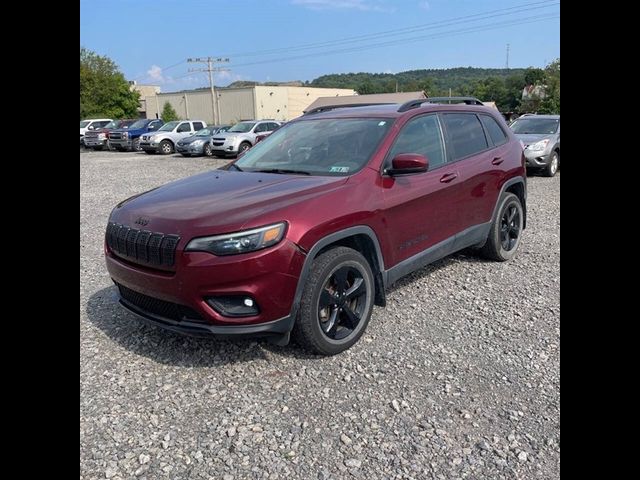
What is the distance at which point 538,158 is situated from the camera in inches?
515

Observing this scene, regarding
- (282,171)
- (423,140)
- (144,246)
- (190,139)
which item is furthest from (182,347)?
(190,139)

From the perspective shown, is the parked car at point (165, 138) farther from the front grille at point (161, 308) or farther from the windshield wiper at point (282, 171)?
the front grille at point (161, 308)

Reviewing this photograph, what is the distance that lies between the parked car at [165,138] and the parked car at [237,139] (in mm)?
3995

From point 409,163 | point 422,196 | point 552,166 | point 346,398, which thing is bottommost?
point 346,398

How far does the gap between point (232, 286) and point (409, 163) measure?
5.31 feet

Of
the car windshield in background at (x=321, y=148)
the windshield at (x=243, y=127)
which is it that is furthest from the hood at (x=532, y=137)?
the windshield at (x=243, y=127)

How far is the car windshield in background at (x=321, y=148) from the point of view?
3.93m

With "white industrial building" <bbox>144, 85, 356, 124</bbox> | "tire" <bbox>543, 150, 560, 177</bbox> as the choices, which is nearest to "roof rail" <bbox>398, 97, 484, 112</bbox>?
"tire" <bbox>543, 150, 560, 177</bbox>

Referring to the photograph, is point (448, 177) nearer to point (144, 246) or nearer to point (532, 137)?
point (144, 246)

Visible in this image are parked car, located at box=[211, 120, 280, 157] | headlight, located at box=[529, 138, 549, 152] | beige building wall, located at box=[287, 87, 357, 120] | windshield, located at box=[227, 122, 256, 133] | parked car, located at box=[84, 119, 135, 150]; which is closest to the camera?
headlight, located at box=[529, 138, 549, 152]

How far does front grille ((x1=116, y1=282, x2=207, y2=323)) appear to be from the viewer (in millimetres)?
3125

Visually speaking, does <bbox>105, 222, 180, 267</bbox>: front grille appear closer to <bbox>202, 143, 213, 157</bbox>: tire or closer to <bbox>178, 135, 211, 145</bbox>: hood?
<bbox>202, 143, 213, 157</bbox>: tire

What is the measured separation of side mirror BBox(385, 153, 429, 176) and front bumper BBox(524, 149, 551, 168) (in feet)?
34.3
